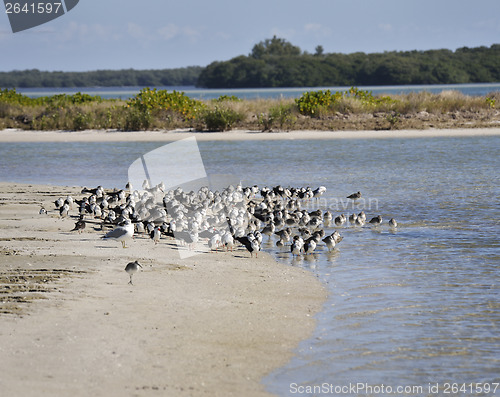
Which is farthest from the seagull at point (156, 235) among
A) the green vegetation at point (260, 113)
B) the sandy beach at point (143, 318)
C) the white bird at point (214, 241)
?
the green vegetation at point (260, 113)

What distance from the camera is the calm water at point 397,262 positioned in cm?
720

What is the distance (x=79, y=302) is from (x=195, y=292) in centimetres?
152

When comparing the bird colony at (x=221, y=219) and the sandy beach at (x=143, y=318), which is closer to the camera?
the sandy beach at (x=143, y=318)

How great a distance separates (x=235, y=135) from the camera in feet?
115

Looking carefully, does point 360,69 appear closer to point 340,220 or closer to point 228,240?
point 340,220

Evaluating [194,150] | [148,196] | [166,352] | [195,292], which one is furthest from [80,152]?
[166,352]

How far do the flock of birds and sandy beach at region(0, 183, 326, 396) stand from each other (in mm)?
447

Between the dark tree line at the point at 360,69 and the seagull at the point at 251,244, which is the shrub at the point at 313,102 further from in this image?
the dark tree line at the point at 360,69

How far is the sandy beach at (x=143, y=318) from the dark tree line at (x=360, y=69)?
11644cm

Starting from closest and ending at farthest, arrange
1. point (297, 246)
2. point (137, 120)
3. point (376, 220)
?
1. point (297, 246)
2. point (376, 220)
3. point (137, 120)

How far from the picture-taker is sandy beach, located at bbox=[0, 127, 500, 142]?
34125 mm

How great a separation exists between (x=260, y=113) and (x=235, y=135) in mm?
3698

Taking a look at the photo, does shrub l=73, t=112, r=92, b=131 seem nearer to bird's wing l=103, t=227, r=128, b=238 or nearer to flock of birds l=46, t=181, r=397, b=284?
A: flock of birds l=46, t=181, r=397, b=284

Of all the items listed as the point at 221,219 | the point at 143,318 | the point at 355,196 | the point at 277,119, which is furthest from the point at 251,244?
the point at 277,119
